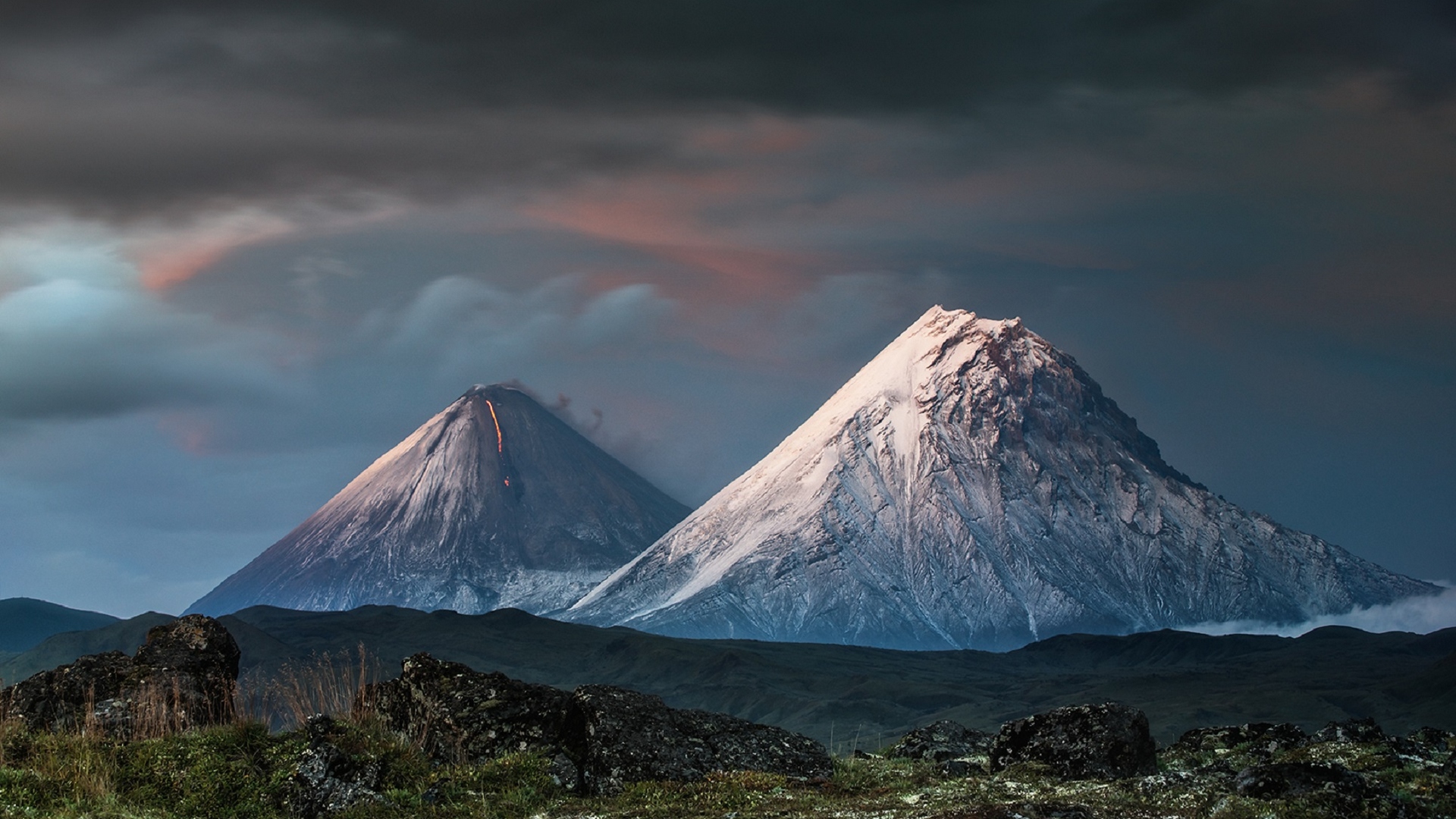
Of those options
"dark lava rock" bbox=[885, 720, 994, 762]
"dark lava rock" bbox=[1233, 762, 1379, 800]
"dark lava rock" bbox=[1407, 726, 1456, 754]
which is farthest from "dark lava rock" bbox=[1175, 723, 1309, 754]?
"dark lava rock" bbox=[1233, 762, 1379, 800]

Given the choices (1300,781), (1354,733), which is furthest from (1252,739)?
(1300,781)

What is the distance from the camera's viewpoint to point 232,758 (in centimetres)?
2158

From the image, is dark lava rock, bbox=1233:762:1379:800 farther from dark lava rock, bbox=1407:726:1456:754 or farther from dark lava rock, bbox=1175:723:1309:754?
dark lava rock, bbox=1407:726:1456:754

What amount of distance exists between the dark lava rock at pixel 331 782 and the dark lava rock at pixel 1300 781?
470 inches

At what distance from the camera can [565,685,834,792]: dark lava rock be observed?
22.5 meters

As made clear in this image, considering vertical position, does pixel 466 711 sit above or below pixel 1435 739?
above

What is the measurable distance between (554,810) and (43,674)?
1061cm

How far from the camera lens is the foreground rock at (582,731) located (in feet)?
74.1

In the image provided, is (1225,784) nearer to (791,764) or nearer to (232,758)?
(791,764)

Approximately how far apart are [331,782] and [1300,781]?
1313 cm

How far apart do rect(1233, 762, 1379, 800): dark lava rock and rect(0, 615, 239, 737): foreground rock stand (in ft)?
54.1

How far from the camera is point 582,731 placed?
23.3 m

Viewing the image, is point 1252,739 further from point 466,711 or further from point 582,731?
point 466,711

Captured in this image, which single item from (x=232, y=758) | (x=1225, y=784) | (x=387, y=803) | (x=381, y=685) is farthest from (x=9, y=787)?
(x=1225, y=784)
